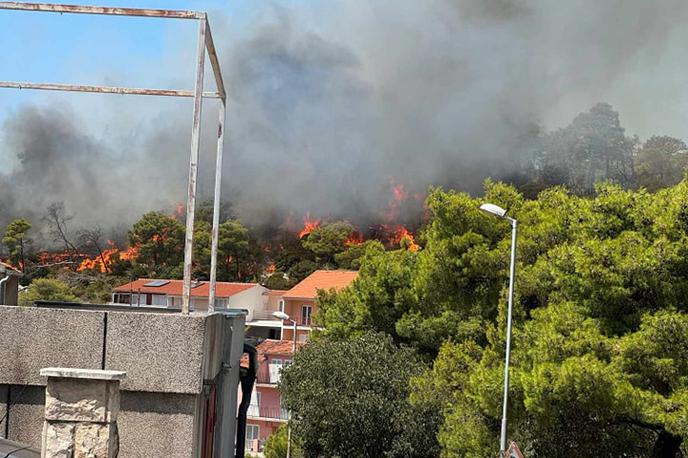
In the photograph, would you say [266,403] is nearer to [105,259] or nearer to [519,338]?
[519,338]

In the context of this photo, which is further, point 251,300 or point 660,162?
point 660,162

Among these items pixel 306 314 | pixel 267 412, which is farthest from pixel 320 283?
pixel 267 412

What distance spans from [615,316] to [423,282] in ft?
29.5

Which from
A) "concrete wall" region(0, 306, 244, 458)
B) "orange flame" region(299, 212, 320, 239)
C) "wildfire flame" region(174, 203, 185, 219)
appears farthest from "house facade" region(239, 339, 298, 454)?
"wildfire flame" region(174, 203, 185, 219)

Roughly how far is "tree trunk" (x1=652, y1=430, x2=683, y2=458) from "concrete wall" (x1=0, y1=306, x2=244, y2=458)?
33.8 feet

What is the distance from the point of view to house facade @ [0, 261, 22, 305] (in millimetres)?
7551

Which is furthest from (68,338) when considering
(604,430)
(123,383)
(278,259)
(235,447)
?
(278,259)

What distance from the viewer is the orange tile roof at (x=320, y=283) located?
5909 centimetres

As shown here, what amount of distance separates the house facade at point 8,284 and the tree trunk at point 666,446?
9.93 metres

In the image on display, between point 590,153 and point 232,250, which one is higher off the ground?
point 590,153

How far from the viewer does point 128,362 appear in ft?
16.3

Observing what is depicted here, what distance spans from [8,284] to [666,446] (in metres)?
10.4

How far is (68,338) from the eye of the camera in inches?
197

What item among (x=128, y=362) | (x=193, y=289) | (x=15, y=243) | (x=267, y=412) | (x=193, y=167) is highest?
(x=15, y=243)
